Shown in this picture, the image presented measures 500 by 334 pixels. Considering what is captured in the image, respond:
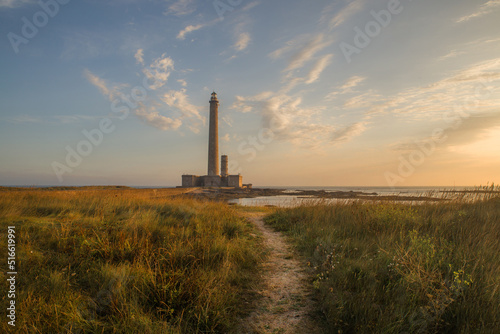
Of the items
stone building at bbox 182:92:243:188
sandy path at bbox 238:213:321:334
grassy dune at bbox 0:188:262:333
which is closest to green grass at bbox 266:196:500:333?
sandy path at bbox 238:213:321:334

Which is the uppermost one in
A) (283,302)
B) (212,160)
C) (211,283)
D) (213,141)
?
(213,141)

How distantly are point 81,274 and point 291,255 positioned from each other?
3852 millimetres

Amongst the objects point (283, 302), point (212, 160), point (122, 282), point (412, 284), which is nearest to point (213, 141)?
point (212, 160)

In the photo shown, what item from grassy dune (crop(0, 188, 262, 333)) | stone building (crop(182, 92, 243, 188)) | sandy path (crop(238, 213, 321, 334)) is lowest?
sandy path (crop(238, 213, 321, 334))

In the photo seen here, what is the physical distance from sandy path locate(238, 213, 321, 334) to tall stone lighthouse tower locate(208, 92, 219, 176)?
3553 cm

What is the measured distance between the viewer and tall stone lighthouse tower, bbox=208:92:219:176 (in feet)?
130

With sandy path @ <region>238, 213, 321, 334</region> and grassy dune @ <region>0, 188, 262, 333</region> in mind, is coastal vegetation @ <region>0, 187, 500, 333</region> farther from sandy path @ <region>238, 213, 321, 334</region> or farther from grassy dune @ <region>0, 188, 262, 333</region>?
sandy path @ <region>238, 213, 321, 334</region>

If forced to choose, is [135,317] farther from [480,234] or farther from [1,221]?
[480,234]

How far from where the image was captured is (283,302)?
11.1 feet

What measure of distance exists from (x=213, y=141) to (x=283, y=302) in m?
37.3

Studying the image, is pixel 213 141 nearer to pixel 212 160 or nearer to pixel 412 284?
pixel 212 160

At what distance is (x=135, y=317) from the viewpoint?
2574 mm

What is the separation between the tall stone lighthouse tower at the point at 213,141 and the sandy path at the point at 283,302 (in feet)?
117

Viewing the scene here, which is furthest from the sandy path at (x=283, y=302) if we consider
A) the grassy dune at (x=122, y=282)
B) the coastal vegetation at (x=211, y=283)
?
the grassy dune at (x=122, y=282)
